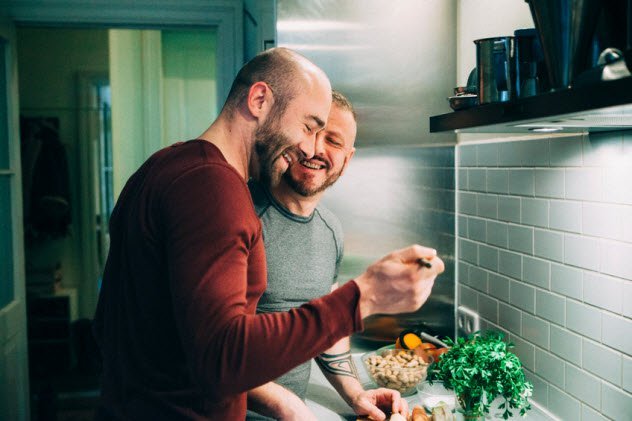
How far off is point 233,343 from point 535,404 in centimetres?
119

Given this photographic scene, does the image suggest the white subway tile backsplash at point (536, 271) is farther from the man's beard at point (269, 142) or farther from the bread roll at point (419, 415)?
the man's beard at point (269, 142)

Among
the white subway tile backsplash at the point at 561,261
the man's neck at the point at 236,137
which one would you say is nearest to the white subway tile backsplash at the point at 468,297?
the white subway tile backsplash at the point at 561,261

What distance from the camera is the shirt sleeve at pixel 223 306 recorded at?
0.94 meters

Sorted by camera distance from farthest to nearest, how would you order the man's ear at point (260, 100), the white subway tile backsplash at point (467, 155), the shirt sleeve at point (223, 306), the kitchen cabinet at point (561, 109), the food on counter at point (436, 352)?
A: the white subway tile backsplash at point (467, 155) → the food on counter at point (436, 352) → the man's ear at point (260, 100) → the shirt sleeve at point (223, 306) → the kitchen cabinet at point (561, 109)

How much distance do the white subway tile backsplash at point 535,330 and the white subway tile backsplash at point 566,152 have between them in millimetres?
444

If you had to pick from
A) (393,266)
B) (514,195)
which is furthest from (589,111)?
(514,195)

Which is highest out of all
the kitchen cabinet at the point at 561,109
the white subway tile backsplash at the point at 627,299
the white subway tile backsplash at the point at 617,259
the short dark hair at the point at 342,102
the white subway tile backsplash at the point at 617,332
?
the short dark hair at the point at 342,102

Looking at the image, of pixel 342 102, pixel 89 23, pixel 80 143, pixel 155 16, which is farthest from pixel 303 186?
pixel 80 143

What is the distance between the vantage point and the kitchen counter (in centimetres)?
173

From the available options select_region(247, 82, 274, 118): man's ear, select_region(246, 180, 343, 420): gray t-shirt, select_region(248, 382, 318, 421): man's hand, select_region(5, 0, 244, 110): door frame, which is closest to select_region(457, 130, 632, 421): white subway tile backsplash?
select_region(246, 180, 343, 420): gray t-shirt

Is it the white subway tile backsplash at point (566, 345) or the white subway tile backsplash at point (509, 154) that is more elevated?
the white subway tile backsplash at point (509, 154)

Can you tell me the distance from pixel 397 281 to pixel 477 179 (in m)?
1.17

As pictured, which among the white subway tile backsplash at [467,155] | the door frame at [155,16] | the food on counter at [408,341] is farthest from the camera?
the door frame at [155,16]

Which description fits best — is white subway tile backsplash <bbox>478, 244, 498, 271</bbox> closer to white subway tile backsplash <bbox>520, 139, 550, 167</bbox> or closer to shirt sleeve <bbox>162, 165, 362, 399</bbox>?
white subway tile backsplash <bbox>520, 139, 550, 167</bbox>
